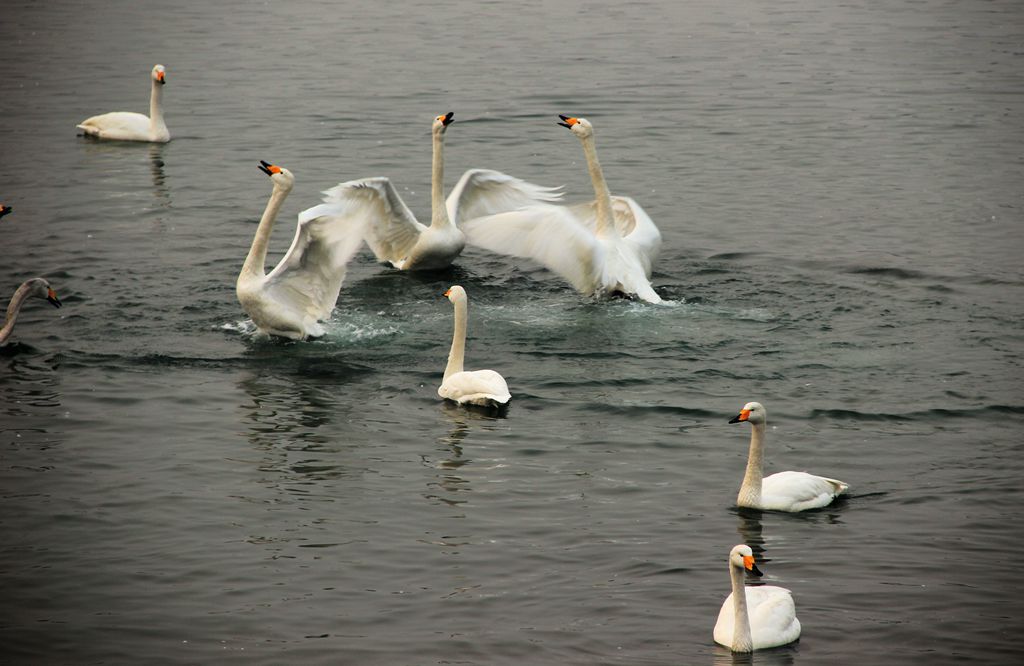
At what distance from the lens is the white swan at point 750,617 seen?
9.22 m

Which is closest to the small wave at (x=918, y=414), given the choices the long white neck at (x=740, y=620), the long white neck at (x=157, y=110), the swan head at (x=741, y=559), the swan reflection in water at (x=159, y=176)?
the swan head at (x=741, y=559)

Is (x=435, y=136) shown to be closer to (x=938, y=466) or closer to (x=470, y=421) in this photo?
(x=470, y=421)

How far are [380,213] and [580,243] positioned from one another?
9.15 feet

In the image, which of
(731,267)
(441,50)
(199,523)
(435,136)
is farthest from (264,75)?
(199,523)

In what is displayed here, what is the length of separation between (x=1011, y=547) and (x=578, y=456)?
11.5 ft

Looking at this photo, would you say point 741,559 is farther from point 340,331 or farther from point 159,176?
point 159,176

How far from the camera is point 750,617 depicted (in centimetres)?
938

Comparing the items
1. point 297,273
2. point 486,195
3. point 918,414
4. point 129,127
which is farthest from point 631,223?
point 129,127

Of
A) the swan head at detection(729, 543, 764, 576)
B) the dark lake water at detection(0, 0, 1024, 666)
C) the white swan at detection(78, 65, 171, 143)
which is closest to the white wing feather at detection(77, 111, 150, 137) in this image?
the white swan at detection(78, 65, 171, 143)

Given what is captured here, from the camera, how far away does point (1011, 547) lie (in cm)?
1088

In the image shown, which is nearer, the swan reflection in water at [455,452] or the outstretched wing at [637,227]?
the swan reflection in water at [455,452]

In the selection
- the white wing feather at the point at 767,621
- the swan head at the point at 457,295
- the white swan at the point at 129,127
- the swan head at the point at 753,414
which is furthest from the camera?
the white swan at the point at 129,127

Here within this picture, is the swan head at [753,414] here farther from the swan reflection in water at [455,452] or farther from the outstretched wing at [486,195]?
the outstretched wing at [486,195]

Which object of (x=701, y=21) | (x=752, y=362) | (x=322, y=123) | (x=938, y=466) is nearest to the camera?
(x=938, y=466)
